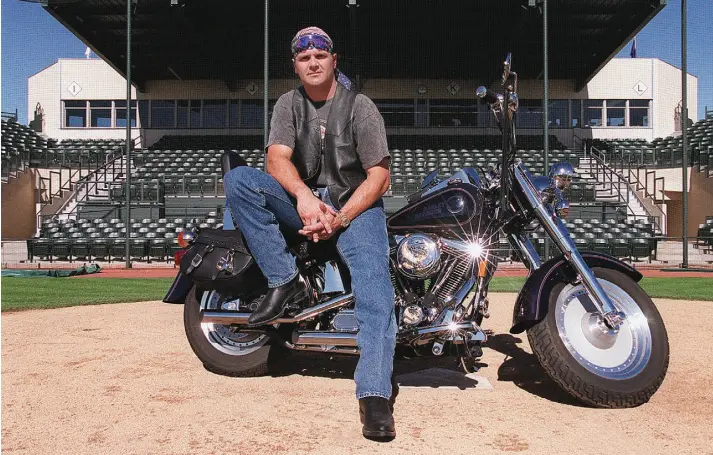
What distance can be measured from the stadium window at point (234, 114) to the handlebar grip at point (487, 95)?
80.4 ft

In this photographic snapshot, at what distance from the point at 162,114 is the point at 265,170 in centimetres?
1700

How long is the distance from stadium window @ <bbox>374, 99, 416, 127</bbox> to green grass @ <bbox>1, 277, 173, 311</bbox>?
16879 millimetres

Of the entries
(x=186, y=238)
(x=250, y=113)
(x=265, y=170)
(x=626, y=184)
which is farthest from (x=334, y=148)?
(x=250, y=113)

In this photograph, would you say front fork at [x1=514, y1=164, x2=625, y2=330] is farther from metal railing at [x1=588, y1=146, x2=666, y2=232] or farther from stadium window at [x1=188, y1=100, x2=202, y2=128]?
stadium window at [x1=188, y1=100, x2=202, y2=128]

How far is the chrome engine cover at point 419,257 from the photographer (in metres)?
3.04

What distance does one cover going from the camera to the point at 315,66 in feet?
10.2

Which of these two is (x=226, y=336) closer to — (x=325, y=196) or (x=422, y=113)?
(x=325, y=196)

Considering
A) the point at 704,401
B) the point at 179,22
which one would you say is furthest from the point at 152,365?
the point at 179,22

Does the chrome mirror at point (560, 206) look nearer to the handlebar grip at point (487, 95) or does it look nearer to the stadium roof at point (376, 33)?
the handlebar grip at point (487, 95)

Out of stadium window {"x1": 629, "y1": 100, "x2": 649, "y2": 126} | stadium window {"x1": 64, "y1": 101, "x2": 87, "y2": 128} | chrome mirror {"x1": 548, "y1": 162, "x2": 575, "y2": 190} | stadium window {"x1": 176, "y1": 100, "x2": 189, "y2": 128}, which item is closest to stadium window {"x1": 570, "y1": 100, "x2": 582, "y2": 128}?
stadium window {"x1": 629, "y1": 100, "x2": 649, "y2": 126}

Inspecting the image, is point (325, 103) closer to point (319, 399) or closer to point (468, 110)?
point (319, 399)

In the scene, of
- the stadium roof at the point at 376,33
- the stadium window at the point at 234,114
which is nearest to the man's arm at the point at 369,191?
the stadium roof at the point at 376,33

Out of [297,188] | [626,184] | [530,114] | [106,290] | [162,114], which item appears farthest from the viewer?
[162,114]

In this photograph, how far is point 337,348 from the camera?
317 cm
